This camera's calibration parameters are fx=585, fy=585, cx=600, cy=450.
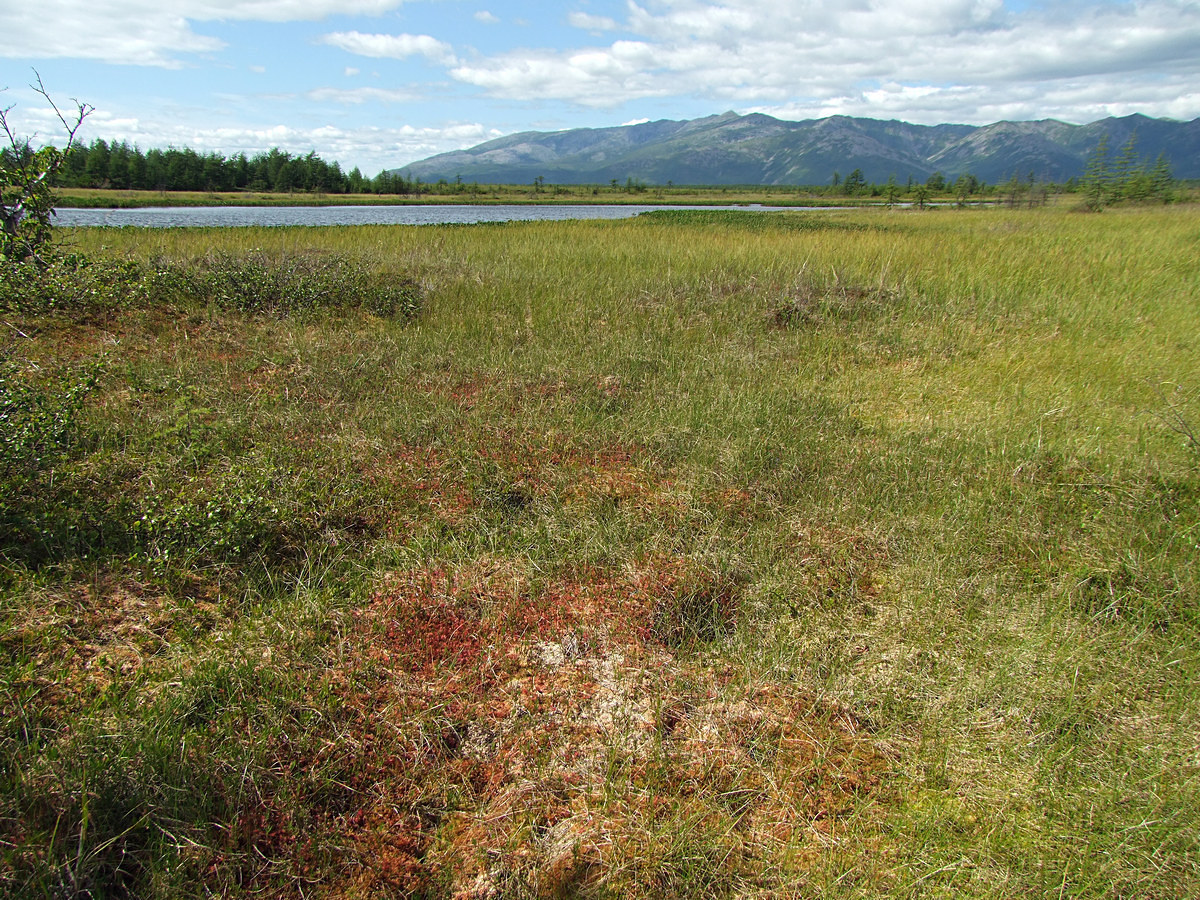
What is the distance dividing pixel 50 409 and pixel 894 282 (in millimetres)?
11081

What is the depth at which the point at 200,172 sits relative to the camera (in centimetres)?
5362

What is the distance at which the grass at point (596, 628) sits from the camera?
1.94 meters

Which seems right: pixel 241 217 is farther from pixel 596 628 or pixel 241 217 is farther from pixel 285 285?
pixel 596 628

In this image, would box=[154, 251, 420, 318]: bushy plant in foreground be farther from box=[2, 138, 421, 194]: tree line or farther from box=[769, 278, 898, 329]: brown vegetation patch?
box=[2, 138, 421, 194]: tree line

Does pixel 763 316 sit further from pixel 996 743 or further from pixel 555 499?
pixel 996 743

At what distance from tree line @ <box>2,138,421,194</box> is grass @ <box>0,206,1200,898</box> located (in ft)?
188

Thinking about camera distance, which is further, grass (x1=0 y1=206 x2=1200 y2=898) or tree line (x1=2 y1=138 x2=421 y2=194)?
tree line (x1=2 y1=138 x2=421 y2=194)

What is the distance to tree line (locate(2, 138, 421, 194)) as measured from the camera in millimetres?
51094

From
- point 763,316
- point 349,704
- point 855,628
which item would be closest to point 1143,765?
point 855,628

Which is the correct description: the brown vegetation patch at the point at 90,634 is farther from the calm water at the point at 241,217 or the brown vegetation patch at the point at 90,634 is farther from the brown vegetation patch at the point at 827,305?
the calm water at the point at 241,217

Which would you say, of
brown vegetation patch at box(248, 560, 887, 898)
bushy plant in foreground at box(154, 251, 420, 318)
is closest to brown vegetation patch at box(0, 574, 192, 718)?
brown vegetation patch at box(248, 560, 887, 898)

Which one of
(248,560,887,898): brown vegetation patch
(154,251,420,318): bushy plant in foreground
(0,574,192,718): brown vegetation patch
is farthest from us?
(154,251,420,318): bushy plant in foreground

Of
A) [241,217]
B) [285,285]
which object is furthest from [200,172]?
[285,285]

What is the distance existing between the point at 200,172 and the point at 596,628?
222ft
